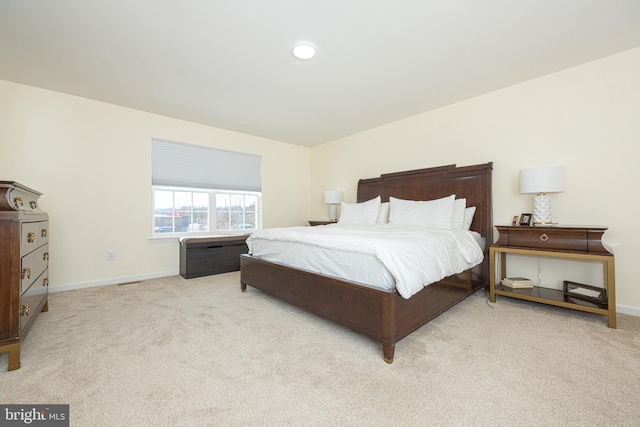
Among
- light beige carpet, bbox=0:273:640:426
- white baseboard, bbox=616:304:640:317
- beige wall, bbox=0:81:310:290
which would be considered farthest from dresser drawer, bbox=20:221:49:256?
white baseboard, bbox=616:304:640:317

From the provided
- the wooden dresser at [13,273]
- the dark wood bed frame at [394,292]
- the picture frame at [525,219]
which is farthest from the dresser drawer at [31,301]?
the picture frame at [525,219]

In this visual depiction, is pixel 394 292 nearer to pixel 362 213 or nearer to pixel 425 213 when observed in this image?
pixel 425 213

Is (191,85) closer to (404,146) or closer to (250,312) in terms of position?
(250,312)

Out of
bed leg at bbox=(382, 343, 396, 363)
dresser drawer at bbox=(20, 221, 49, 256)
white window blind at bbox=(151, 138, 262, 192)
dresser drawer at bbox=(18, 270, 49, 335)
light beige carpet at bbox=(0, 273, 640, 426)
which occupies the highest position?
white window blind at bbox=(151, 138, 262, 192)

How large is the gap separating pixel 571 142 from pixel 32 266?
464cm

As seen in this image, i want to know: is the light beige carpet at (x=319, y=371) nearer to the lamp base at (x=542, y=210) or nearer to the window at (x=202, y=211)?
the lamp base at (x=542, y=210)

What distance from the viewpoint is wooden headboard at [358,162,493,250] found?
3061 millimetres

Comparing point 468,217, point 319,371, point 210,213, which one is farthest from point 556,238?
point 210,213

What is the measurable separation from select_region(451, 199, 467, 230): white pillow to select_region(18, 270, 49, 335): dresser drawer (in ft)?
11.9

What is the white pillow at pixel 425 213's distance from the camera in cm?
299

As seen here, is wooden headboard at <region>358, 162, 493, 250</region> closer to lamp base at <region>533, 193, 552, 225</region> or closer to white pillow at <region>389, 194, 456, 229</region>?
white pillow at <region>389, 194, 456, 229</region>

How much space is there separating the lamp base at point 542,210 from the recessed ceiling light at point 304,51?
2.56 m

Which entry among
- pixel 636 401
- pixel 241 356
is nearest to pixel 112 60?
pixel 241 356

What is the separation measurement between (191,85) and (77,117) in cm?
156
